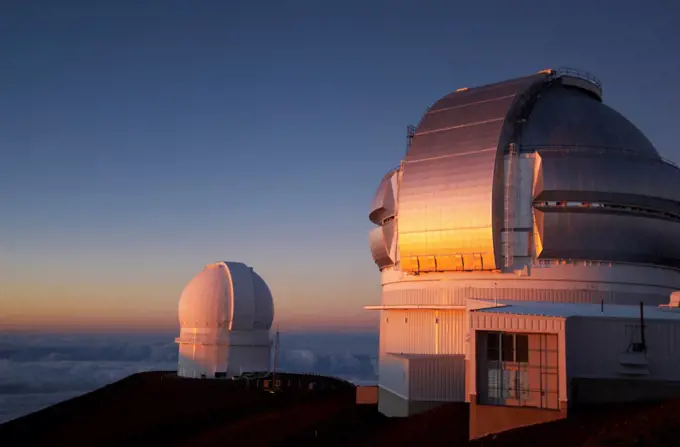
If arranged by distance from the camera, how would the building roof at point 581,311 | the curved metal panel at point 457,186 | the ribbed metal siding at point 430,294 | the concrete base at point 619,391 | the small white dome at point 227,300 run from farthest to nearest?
the small white dome at point 227,300
the ribbed metal siding at point 430,294
the curved metal panel at point 457,186
the building roof at point 581,311
the concrete base at point 619,391

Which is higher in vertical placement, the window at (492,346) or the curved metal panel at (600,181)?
the curved metal panel at (600,181)

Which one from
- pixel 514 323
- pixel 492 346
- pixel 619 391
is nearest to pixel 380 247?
pixel 492 346

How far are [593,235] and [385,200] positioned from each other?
7.69 metres

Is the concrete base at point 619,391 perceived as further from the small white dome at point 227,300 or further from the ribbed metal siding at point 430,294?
the small white dome at point 227,300

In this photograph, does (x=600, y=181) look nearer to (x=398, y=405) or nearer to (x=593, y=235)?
(x=593, y=235)

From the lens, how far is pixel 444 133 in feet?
75.6

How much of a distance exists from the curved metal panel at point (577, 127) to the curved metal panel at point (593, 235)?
8.66 ft

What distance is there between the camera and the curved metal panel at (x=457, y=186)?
20938 millimetres

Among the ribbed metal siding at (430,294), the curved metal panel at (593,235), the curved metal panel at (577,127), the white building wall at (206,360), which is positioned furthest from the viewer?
the white building wall at (206,360)

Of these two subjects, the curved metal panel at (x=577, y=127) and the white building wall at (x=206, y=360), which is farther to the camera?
the white building wall at (x=206, y=360)

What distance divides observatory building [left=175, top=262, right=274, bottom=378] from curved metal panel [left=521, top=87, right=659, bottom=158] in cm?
1869

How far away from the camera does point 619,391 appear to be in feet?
54.0

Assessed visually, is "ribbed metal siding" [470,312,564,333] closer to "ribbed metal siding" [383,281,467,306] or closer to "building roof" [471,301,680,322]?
"building roof" [471,301,680,322]

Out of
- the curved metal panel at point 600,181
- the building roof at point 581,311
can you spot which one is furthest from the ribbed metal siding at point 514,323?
the curved metal panel at point 600,181
